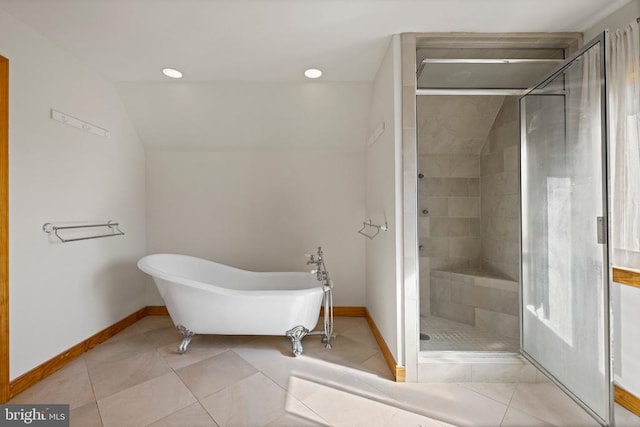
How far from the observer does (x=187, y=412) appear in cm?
162

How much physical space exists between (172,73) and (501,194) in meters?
3.28

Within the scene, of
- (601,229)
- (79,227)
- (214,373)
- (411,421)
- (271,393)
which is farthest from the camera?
(79,227)

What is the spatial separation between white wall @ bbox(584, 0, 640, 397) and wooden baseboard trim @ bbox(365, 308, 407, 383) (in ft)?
4.12

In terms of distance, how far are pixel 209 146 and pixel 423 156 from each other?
233 centimetres

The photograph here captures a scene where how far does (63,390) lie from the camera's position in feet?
5.96

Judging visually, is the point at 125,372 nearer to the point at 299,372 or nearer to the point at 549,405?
the point at 299,372

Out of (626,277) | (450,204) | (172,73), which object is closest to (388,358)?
(626,277)

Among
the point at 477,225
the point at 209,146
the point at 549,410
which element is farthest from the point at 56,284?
the point at 477,225

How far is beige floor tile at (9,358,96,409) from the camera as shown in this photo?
1.72m

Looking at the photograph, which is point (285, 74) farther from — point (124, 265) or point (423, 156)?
point (124, 265)

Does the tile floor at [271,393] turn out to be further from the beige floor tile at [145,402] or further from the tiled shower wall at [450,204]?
the tiled shower wall at [450,204]

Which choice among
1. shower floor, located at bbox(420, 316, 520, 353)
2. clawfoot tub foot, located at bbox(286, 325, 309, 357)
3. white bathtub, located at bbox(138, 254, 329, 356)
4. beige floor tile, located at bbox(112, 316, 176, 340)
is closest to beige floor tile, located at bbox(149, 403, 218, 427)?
white bathtub, located at bbox(138, 254, 329, 356)

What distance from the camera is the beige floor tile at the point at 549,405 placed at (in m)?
1.57

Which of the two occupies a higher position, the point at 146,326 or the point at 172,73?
the point at 172,73
